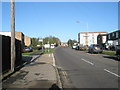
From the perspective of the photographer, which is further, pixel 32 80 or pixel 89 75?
pixel 89 75

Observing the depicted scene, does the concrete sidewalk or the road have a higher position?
the concrete sidewalk

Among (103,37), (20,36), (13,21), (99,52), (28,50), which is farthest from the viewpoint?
(103,37)

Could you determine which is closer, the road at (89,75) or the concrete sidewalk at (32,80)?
the concrete sidewalk at (32,80)

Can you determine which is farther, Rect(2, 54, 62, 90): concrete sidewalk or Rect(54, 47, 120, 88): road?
Rect(54, 47, 120, 88): road

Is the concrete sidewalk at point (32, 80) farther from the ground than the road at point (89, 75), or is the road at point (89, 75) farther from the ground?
the concrete sidewalk at point (32, 80)

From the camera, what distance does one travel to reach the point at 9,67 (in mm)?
10266

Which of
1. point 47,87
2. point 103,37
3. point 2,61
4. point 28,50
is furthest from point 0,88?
point 103,37

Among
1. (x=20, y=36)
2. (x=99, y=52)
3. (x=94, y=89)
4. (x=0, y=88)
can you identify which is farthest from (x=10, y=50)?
(x=20, y=36)

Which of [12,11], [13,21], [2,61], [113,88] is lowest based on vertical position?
[113,88]

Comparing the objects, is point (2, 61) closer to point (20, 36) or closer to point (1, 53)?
point (1, 53)

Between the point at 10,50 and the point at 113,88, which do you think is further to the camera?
the point at 10,50

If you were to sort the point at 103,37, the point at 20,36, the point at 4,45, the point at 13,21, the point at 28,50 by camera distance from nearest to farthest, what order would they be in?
the point at 4,45 < the point at 13,21 < the point at 28,50 < the point at 20,36 < the point at 103,37

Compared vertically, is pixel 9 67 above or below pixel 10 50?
below

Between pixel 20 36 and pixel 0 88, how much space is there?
53527 mm
